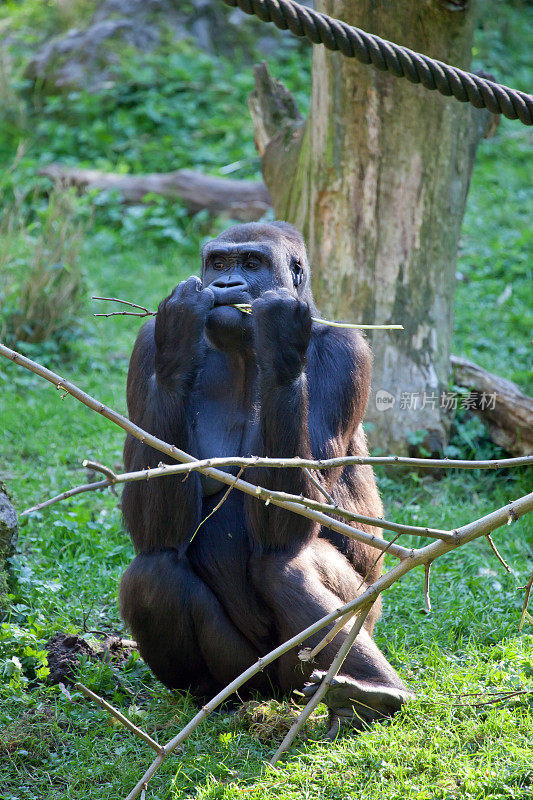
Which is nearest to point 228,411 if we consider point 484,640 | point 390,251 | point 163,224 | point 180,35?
point 484,640

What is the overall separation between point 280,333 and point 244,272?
1.74 feet

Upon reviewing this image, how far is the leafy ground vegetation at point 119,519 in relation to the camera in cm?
314

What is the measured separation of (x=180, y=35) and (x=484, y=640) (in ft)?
34.8

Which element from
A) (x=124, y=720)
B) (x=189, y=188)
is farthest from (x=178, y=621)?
(x=189, y=188)

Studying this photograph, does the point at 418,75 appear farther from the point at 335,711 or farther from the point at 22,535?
the point at 22,535

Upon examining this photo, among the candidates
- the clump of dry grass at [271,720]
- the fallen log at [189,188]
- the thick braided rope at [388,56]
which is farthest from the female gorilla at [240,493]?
the fallen log at [189,188]

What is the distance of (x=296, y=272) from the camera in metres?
3.99

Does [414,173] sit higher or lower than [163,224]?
higher

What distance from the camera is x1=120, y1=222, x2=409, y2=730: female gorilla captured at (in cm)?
341

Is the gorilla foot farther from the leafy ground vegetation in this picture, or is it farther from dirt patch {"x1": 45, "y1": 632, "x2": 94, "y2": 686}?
dirt patch {"x1": 45, "y1": 632, "x2": 94, "y2": 686}

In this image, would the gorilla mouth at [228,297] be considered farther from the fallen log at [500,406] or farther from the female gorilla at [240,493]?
the fallen log at [500,406]

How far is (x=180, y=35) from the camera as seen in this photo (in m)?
12.4

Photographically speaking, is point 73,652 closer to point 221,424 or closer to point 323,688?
point 221,424

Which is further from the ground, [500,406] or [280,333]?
[280,333]
